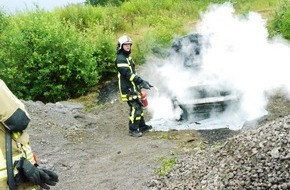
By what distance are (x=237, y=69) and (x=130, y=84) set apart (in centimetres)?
310

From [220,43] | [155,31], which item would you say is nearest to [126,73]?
[220,43]

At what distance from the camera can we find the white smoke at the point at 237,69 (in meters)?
11.8

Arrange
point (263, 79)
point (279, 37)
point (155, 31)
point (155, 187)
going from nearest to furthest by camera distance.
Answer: point (155, 187)
point (263, 79)
point (279, 37)
point (155, 31)

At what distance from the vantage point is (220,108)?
11047 millimetres

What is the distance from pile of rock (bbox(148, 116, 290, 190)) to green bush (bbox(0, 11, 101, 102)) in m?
8.75

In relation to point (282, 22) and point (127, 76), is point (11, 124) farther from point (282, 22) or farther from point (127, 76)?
point (282, 22)

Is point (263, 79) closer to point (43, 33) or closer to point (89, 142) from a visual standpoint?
point (89, 142)

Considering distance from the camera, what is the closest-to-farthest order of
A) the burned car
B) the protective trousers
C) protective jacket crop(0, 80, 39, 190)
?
protective jacket crop(0, 80, 39, 190) → the protective trousers → the burned car

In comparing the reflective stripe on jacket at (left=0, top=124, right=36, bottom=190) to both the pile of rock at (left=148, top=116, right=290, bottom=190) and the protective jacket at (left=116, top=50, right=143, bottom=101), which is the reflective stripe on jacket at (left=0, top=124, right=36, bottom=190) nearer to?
the pile of rock at (left=148, top=116, right=290, bottom=190)

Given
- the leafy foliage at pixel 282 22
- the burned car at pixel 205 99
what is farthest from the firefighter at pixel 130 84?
the leafy foliage at pixel 282 22

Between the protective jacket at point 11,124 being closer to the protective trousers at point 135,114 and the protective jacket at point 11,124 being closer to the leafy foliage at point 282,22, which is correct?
the protective trousers at point 135,114

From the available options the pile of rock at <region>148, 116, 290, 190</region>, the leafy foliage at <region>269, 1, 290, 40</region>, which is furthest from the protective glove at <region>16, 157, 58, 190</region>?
the leafy foliage at <region>269, 1, 290, 40</region>

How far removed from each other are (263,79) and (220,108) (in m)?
2.19

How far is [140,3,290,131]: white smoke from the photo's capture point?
11789 millimetres
